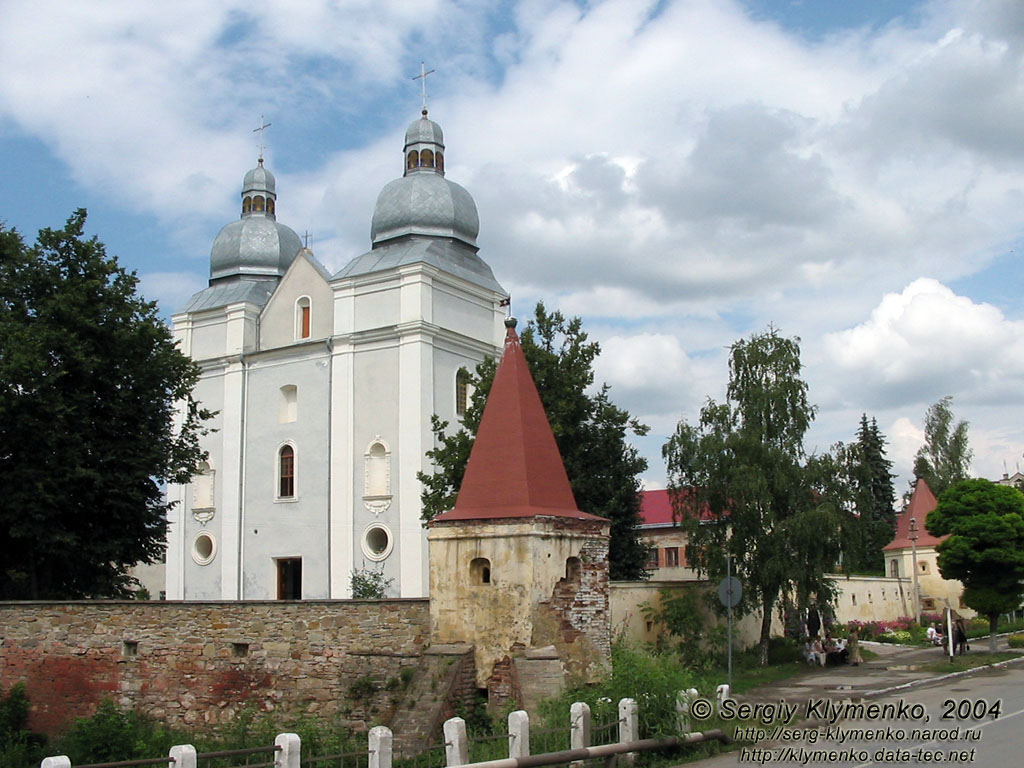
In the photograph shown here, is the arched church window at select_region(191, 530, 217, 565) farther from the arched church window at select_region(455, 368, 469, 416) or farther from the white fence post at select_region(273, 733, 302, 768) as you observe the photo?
the white fence post at select_region(273, 733, 302, 768)

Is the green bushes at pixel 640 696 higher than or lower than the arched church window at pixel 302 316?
lower

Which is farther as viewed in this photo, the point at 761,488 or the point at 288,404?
the point at 288,404

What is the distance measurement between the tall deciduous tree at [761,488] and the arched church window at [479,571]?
11.8 metres

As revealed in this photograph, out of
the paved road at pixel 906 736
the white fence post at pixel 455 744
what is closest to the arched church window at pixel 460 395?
the paved road at pixel 906 736

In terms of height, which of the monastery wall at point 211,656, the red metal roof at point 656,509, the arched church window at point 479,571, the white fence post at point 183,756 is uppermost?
the red metal roof at point 656,509

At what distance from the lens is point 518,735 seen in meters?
12.2

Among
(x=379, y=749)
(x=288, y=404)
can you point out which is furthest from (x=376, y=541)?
(x=379, y=749)

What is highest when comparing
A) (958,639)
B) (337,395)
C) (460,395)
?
(337,395)

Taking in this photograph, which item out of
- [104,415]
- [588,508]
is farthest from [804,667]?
[104,415]

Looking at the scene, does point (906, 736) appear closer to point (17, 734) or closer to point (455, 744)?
point (455, 744)

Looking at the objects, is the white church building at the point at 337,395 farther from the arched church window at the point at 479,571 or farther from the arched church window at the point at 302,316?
the arched church window at the point at 479,571

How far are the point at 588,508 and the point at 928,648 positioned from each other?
12638 millimetres

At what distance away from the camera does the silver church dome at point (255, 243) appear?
41344mm

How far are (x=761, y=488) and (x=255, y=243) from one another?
24116 mm
